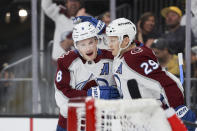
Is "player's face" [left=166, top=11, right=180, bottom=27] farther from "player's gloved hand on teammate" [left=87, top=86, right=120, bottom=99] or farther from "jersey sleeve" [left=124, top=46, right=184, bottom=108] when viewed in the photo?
"jersey sleeve" [left=124, top=46, right=184, bottom=108]

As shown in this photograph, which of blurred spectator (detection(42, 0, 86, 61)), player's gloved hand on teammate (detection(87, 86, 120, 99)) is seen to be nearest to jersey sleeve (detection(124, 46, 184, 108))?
player's gloved hand on teammate (detection(87, 86, 120, 99))

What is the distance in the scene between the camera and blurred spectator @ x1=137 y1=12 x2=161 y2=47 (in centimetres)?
522

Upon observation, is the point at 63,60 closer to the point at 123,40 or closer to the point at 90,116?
the point at 123,40

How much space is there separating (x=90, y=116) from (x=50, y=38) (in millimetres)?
2843

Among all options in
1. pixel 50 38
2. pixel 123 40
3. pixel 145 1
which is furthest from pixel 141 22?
pixel 123 40

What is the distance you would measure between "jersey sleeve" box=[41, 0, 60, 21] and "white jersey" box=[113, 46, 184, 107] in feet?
6.98

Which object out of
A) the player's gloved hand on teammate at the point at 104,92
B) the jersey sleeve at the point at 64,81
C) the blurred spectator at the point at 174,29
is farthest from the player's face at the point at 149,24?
the player's gloved hand on teammate at the point at 104,92

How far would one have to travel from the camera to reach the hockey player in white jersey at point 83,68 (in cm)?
379

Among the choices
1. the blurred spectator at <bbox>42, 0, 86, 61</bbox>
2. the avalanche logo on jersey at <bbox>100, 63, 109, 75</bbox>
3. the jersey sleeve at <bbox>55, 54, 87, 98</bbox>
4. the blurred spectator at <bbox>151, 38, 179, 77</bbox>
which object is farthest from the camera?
the blurred spectator at <bbox>42, 0, 86, 61</bbox>

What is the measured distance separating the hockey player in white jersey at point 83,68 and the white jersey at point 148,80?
39cm

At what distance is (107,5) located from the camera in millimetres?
5309

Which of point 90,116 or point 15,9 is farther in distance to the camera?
point 15,9

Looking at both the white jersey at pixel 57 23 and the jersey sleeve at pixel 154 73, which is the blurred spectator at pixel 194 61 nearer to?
the white jersey at pixel 57 23

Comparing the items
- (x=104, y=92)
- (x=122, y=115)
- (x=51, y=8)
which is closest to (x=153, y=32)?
(x=51, y=8)
